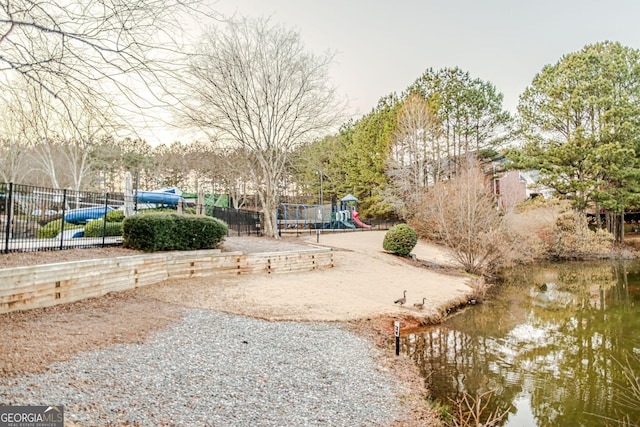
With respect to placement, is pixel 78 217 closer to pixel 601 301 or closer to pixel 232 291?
pixel 232 291

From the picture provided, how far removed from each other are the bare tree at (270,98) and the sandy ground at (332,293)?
6718mm

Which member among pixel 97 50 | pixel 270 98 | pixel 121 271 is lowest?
pixel 121 271

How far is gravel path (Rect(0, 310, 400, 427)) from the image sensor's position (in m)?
3.32

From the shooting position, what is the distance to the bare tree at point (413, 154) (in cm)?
2627

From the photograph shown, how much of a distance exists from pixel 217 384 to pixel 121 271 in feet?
15.9

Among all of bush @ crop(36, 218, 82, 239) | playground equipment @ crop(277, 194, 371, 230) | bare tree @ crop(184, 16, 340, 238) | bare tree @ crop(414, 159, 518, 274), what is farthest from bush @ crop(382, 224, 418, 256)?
bush @ crop(36, 218, 82, 239)

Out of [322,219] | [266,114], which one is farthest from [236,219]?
[322,219]

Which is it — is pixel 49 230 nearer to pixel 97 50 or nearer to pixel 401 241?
pixel 97 50

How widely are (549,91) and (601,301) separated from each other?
17217 millimetres

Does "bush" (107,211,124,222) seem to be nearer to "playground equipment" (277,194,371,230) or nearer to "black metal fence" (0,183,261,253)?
"black metal fence" (0,183,261,253)

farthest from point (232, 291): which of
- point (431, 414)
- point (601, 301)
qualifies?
point (601, 301)

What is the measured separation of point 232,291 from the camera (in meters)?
8.67

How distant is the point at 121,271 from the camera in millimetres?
7738

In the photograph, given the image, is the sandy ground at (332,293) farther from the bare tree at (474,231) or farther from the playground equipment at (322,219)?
the playground equipment at (322,219)
